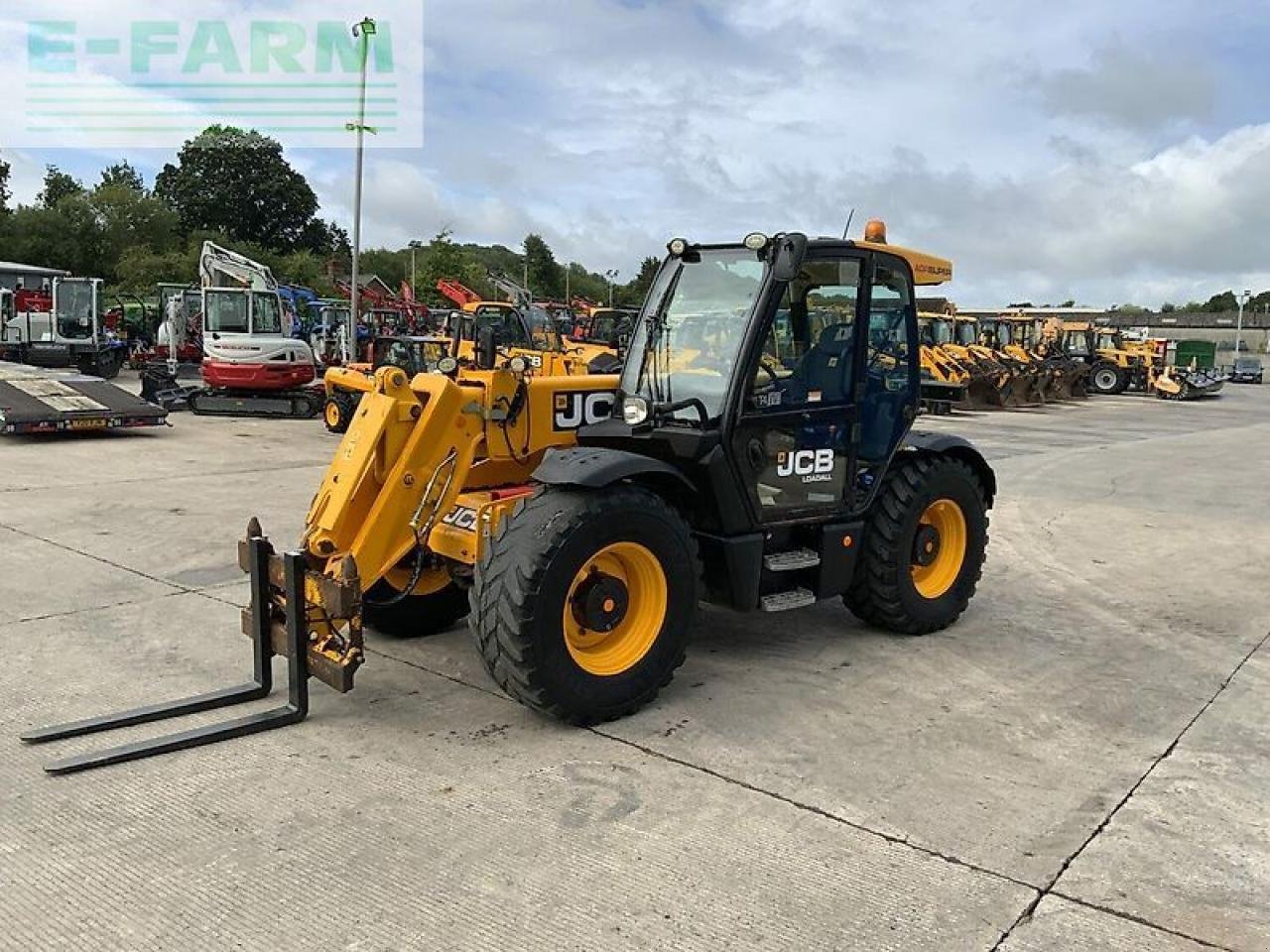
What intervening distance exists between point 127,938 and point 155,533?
5898 millimetres

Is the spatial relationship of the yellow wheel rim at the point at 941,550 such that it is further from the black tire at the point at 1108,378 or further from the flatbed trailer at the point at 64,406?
the black tire at the point at 1108,378

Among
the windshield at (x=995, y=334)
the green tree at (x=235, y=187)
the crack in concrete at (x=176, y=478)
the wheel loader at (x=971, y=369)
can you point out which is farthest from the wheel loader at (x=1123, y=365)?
the green tree at (x=235, y=187)

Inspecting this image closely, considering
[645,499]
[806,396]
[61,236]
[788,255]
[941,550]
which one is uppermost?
[61,236]

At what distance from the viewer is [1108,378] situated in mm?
33500

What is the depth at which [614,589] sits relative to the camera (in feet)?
14.8

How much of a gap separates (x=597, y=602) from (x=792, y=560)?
123cm

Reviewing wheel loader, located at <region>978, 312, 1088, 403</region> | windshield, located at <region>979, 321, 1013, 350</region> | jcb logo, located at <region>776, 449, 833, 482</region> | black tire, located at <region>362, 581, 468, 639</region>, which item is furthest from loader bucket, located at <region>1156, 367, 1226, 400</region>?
black tire, located at <region>362, 581, 468, 639</region>

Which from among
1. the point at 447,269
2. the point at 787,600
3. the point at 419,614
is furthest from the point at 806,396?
the point at 447,269

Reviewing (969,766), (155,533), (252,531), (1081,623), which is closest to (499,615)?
(252,531)

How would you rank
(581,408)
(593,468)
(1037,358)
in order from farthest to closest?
(1037,358) < (581,408) < (593,468)

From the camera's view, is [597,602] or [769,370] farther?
[769,370]

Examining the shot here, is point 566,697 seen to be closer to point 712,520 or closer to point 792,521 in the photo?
point 712,520

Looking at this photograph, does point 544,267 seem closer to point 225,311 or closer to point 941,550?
point 225,311

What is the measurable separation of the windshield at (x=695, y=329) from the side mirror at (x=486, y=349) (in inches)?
27.3
